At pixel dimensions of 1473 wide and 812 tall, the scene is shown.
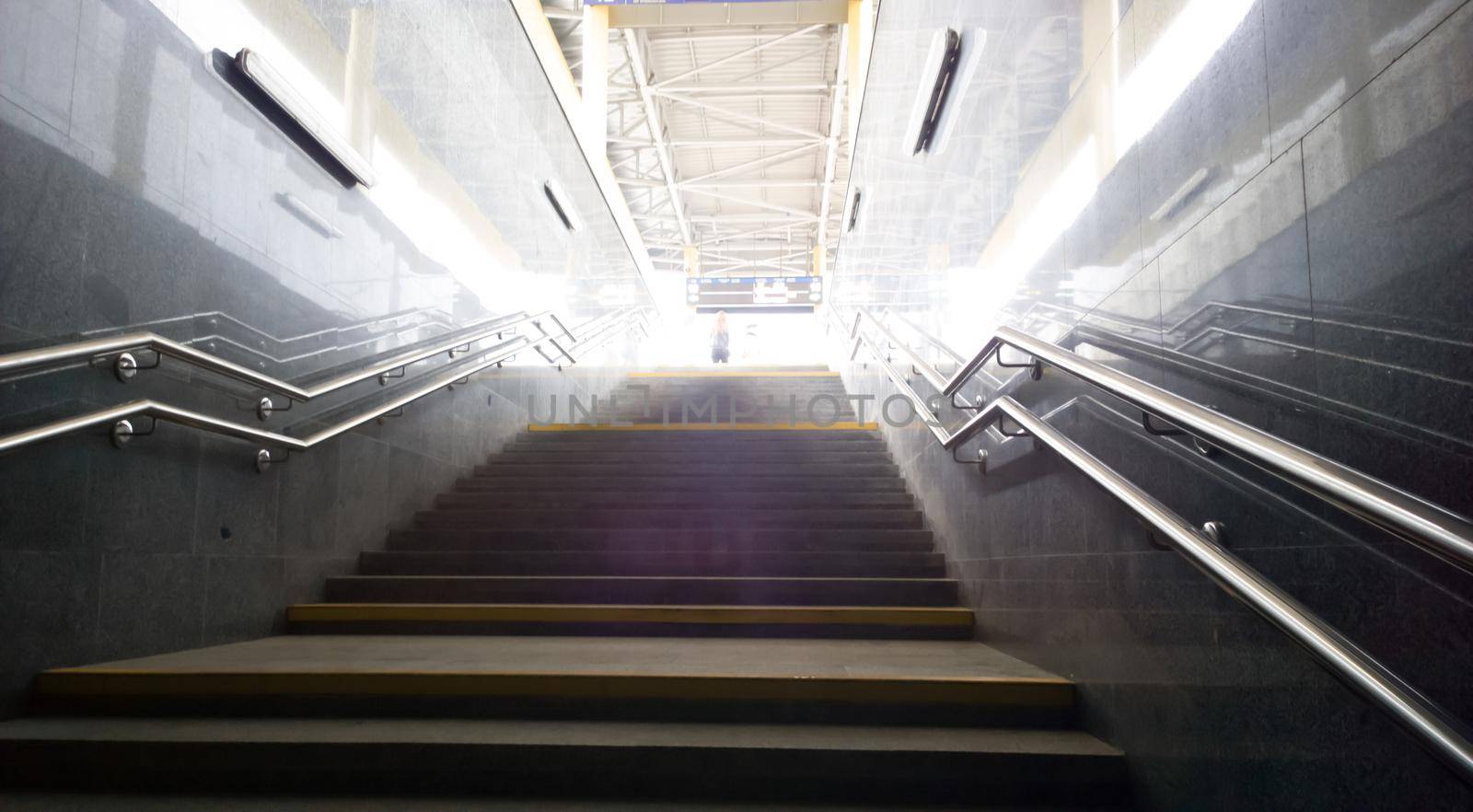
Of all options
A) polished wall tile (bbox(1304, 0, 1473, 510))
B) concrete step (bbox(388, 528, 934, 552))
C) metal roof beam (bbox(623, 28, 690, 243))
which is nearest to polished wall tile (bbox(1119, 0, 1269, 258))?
polished wall tile (bbox(1304, 0, 1473, 510))

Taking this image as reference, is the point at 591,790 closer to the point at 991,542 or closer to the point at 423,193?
the point at 991,542

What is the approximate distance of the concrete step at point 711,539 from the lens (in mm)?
3986

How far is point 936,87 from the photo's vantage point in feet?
13.2

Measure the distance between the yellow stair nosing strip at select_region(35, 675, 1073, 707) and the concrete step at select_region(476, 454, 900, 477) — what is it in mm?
2761

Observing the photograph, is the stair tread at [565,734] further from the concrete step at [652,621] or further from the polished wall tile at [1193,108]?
the polished wall tile at [1193,108]

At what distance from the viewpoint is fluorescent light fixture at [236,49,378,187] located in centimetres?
309

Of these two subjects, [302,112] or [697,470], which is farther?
[697,470]

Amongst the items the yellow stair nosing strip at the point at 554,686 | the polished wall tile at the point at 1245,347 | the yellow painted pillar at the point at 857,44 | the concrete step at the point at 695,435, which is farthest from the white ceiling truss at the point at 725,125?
the yellow stair nosing strip at the point at 554,686

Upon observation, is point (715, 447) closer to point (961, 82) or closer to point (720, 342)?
point (961, 82)

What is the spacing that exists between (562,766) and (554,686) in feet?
1.05

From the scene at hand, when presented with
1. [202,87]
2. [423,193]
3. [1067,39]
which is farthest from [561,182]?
[1067,39]

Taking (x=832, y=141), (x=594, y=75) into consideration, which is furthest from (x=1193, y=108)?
(x=832, y=141)

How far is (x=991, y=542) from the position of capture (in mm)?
3131

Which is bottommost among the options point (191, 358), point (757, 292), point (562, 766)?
point (562, 766)
